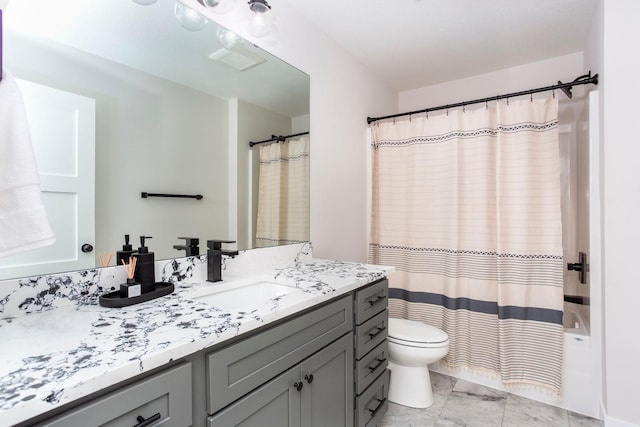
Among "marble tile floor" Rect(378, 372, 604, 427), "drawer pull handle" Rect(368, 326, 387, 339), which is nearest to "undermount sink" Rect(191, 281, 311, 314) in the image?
"drawer pull handle" Rect(368, 326, 387, 339)

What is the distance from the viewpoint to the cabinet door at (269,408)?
847 mm

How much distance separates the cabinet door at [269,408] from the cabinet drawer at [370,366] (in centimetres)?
45

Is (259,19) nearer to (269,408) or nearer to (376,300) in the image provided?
(376,300)

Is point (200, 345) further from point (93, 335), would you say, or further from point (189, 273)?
point (189, 273)

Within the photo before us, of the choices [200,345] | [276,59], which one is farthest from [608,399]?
[276,59]

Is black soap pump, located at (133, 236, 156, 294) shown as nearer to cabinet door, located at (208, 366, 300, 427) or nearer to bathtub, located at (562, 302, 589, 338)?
cabinet door, located at (208, 366, 300, 427)

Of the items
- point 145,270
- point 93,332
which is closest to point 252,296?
point 145,270

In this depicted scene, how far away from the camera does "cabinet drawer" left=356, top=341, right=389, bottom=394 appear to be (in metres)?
1.45

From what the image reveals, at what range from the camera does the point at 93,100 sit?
110cm

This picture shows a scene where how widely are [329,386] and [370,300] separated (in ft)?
1.43

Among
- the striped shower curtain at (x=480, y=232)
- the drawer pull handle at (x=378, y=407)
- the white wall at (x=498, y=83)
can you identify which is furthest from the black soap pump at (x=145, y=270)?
the white wall at (x=498, y=83)

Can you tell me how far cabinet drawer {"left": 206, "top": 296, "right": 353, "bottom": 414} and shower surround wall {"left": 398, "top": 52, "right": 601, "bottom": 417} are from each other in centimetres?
159

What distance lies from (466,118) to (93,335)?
2315 millimetres

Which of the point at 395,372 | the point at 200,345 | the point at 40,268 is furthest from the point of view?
the point at 395,372
